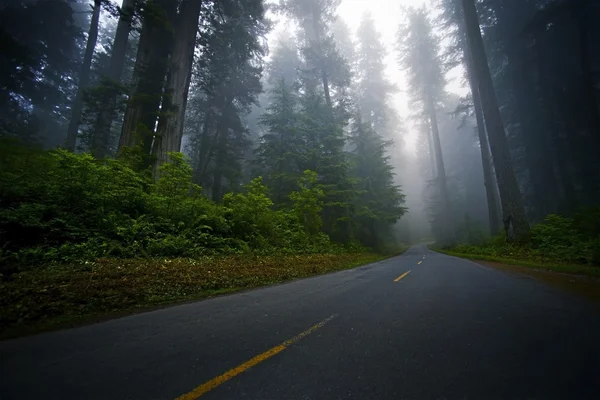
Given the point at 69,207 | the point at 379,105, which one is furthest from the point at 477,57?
the point at 379,105

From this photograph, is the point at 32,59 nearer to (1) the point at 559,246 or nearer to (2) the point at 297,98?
(2) the point at 297,98

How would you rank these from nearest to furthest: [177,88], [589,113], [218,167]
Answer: [177,88] → [589,113] → [218,167]

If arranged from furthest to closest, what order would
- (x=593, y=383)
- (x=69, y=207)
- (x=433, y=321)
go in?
1. (x=69, y=207)
2. (x=433, y=321)
3. (x=593, y=383)

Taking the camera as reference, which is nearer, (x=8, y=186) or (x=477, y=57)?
(x=8, y=186)

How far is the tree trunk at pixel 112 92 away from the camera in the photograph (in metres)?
→ 9.93

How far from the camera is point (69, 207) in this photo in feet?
18.6

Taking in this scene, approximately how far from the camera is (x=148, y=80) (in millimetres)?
10227

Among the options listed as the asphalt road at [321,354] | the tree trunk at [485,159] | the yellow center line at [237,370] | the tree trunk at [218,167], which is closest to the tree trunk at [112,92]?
the tree trunk at [218,167]

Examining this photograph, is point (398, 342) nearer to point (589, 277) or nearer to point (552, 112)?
point (589, 277)

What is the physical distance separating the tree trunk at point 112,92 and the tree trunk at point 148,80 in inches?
31.1

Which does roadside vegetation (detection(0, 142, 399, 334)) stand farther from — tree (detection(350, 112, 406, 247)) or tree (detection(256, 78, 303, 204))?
tree (detection(350, 112, 406, 247))

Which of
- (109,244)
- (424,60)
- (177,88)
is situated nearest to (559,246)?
(109,244)

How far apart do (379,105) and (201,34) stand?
29483 millimetres

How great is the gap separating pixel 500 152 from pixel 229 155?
16928 millimetres
